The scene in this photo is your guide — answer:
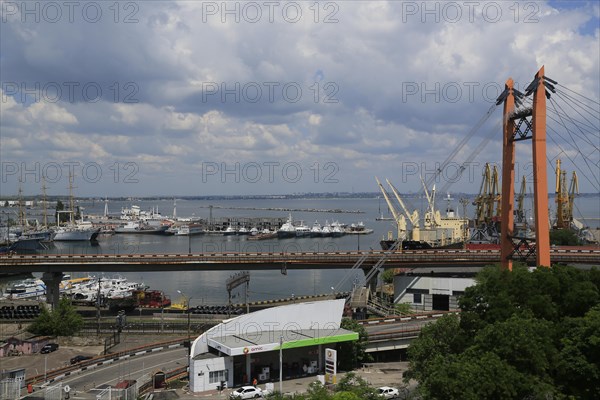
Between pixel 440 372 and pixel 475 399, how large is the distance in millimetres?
817

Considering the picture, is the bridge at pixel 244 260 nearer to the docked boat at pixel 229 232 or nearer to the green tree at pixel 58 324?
the green tree at pixel 58 324

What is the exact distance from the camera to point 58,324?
23844 millimetres

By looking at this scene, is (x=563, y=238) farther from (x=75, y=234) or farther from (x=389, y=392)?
(x=75, y=234)

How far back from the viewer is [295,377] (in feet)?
59.1

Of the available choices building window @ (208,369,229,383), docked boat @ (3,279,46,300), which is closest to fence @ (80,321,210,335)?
building window @ (208,369,229,383)

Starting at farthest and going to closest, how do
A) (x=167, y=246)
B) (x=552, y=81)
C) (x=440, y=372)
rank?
(x=167, y=246), (x=552, y=81), (x=440, y=372)

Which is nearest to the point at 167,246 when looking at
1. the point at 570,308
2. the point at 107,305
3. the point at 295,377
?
the point at 107,305

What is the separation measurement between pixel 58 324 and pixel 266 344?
11.4 m

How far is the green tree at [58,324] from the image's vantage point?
2383 cm

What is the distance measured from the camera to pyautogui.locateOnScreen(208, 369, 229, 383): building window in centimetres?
1659

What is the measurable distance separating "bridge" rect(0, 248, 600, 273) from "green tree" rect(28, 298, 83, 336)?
7914 mm

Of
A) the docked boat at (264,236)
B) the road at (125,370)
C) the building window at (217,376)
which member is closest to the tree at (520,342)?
the building window at (217,376)

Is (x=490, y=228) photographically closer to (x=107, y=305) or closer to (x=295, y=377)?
(x=107, y=305)

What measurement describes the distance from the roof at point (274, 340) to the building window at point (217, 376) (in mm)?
631
